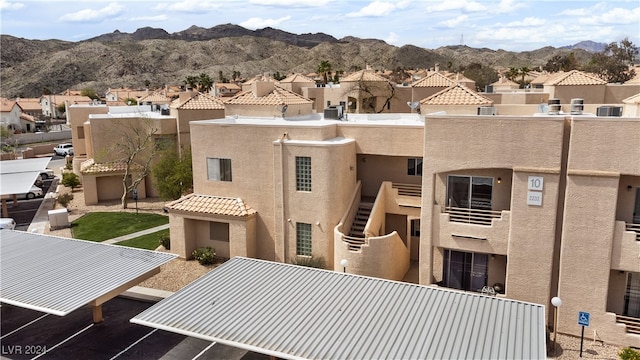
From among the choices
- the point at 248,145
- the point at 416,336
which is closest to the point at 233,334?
the point at 416,336

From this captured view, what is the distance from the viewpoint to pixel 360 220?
2594cm

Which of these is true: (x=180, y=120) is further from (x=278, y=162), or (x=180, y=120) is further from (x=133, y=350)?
(x=133, y=350)

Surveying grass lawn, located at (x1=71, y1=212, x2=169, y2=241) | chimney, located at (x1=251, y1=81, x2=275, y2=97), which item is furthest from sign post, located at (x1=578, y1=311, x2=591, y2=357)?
grass lawn, located at (x1=71, y1=212, x2=169, y2=241)

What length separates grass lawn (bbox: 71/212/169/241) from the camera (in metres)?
32.2

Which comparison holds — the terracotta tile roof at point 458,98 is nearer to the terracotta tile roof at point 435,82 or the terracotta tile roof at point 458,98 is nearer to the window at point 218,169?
the window at point 218,169

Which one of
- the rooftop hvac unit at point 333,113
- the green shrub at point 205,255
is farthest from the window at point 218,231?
the rooftop hvac unit at point 333,113

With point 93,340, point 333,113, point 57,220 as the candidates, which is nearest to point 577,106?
point 333,113

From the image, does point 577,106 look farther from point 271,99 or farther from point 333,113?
point 271,99

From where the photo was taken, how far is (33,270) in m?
20.5

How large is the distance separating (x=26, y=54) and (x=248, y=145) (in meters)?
200

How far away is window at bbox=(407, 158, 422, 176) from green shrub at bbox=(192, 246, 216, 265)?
11250 mm

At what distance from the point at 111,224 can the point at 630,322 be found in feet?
98.6

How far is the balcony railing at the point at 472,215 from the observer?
68.0 feet

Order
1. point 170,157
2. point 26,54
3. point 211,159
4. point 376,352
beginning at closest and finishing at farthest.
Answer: point 376,352, point 211,159, point 170,157, point 26,54
